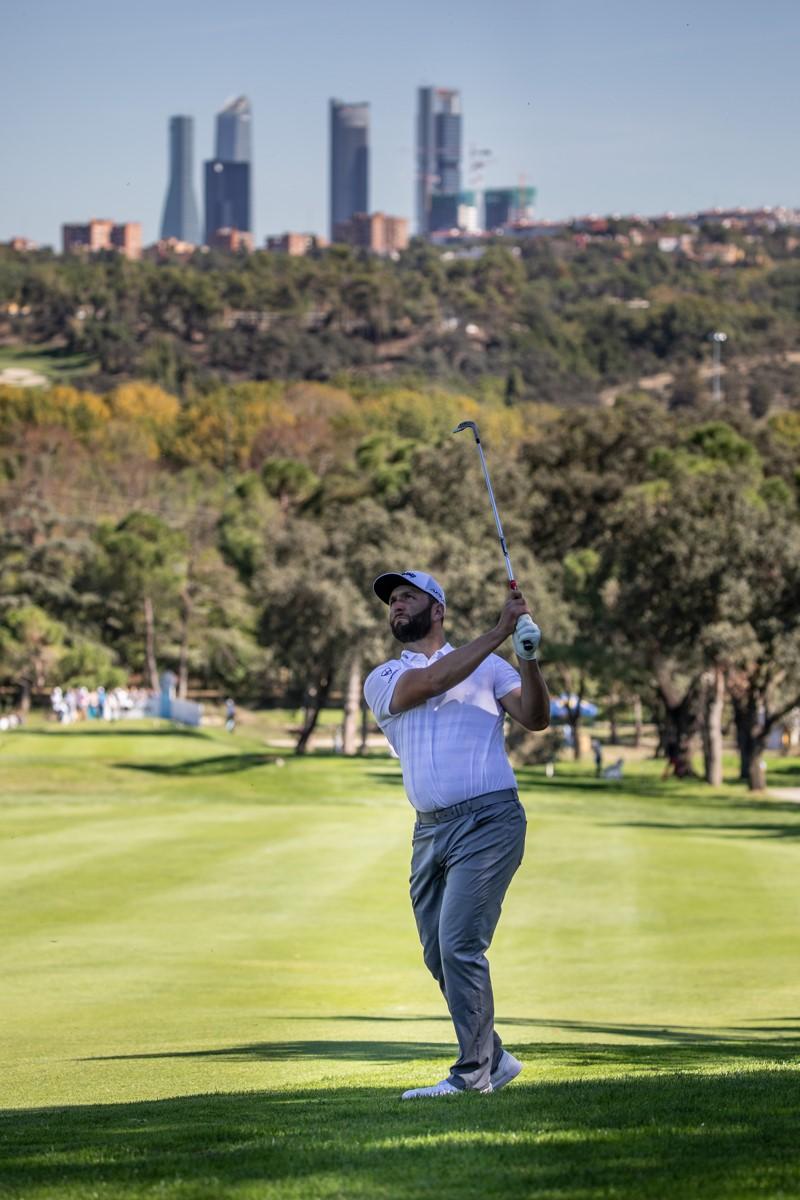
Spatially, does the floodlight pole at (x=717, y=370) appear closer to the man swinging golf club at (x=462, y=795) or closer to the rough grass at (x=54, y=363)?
the rough grass at (x=54, y=363)

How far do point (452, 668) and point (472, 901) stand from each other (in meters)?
Result: 0.94

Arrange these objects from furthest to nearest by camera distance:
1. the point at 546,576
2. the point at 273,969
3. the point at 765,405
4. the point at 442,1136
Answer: the point at 765,405 → the point at 546,576 → the point at 273,969 → the point at 442,1136

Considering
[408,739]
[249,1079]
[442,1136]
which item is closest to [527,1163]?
[442,1136]

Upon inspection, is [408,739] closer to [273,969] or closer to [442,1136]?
[442,1136]

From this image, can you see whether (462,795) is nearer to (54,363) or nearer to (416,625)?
(416,625)

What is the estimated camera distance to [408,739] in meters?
7.80

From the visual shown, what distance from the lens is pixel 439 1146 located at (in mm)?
5863

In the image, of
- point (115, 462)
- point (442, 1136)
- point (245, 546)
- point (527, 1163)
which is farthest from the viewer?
point (115, 462)

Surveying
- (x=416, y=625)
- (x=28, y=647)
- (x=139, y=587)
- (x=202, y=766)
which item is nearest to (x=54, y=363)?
(x=139, y=587)

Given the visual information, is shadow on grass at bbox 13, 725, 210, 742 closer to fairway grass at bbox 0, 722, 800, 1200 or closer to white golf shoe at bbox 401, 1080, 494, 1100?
fairway grass at bbox 0, 722, 800, 1200

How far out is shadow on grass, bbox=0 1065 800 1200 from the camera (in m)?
5.25

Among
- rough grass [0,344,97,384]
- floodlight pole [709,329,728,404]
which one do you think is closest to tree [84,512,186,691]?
floodlight pole [709,329,728,404]

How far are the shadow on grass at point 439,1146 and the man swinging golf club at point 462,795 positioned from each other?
13.8 inches

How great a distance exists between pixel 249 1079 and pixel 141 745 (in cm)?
4401
